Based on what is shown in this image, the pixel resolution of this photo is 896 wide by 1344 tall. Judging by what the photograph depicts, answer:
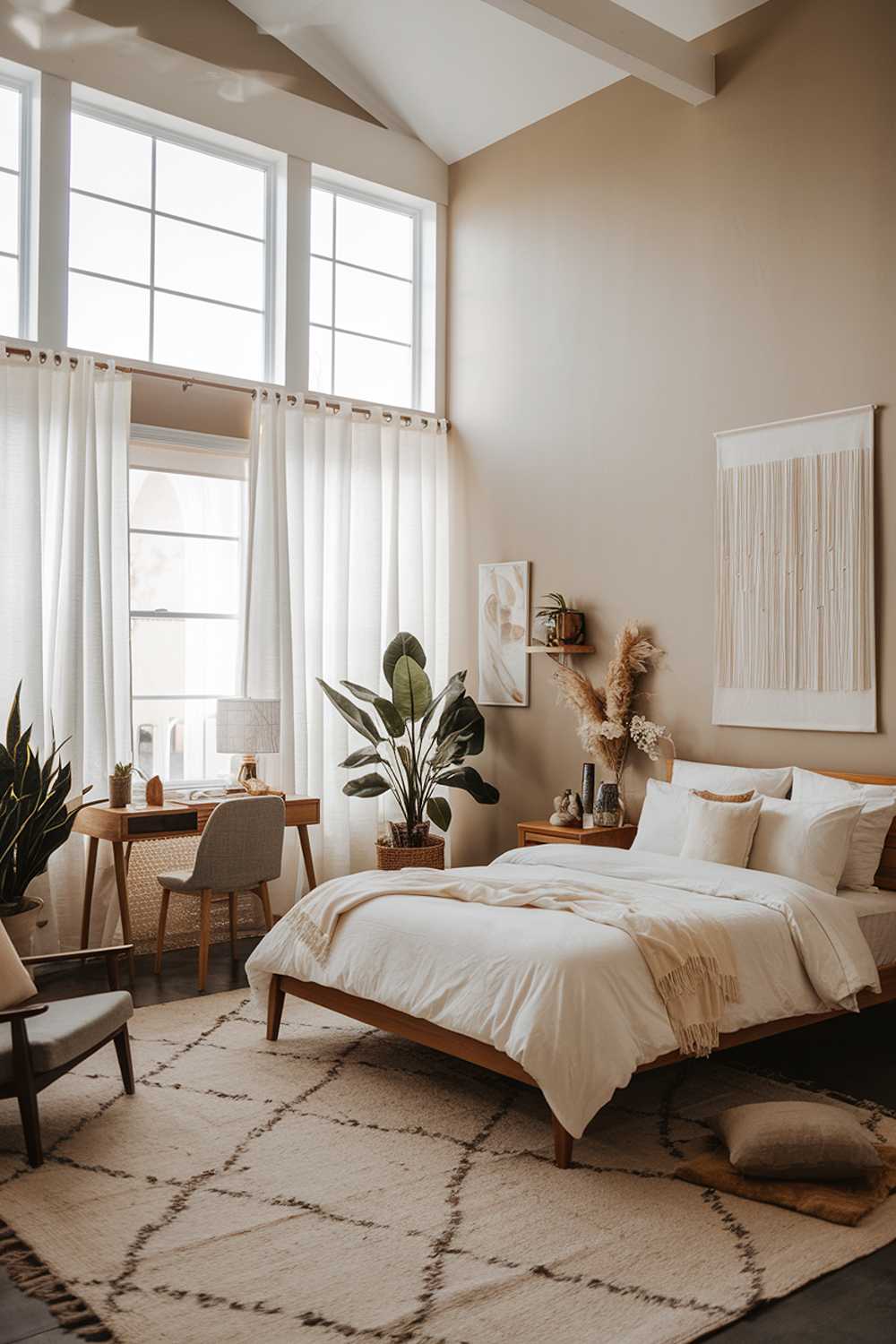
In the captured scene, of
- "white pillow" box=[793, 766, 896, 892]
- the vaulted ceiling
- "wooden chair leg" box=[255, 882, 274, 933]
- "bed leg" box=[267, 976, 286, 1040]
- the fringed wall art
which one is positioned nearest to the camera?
"bed leg" box=[267, 976, 286, 1040]

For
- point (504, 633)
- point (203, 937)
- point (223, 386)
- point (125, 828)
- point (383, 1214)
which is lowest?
point (383, 1214)

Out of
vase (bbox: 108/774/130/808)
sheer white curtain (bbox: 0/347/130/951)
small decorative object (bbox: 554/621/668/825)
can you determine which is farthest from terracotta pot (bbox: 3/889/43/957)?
small decorative object (bbox: 554/621/668/825)

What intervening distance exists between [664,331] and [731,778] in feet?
7.54

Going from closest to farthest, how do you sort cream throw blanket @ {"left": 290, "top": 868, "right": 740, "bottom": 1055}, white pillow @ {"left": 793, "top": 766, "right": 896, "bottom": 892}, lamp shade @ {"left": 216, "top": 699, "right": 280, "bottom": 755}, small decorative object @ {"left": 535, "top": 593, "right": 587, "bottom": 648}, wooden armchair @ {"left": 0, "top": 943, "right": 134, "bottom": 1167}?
wooden armchair @ {"left": 0, "top": 943, "right": 134, "bottom": 1167} → cream throw blanket @ {"left": 290, "top": 868, "right": 740, "bottom": 1055} → white pillow @ {"left": 793, "top": 766, "right": 896, "bottom": 892} → lamp shade @ {"left": 216, "top": 699, "right": 280, "bottom": 755} → small decorative object @ {"left": 535, "top": 593, "right": 587, "bottom": 648}

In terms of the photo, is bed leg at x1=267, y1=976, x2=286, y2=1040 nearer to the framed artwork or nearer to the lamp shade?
the lamp shade

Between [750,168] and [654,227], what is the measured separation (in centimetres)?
62

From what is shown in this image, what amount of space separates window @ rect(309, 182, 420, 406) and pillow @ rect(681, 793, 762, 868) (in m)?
3.56

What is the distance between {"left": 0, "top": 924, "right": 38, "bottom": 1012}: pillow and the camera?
354 centimetres

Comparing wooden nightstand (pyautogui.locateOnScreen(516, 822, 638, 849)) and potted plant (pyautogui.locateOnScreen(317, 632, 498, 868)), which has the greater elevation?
potted plant (pyautogui.locateOnScreen(317, 632, 498, 868))

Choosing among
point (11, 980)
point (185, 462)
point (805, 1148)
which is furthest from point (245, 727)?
point (805, 1148)

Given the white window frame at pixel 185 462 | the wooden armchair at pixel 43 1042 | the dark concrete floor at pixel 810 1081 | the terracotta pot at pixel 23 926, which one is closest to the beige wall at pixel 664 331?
the dark concrete floor at pixel 810 1081

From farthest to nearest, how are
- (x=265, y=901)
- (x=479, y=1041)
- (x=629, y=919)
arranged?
(x=265, y=901) < (x=629, y=919) < (x=479, y=1041)

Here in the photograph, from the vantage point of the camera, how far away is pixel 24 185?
5.83 meters

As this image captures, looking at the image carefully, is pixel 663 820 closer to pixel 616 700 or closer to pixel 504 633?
pixel 616 700
